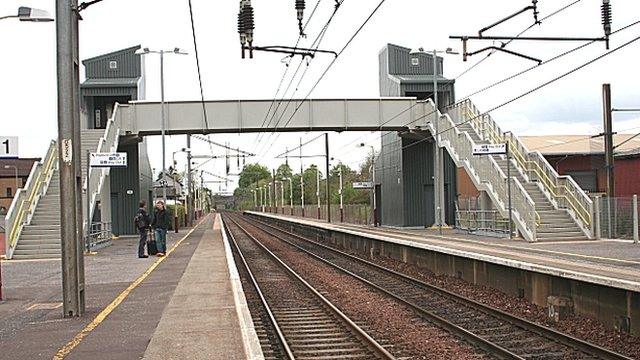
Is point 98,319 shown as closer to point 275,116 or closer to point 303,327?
point 303,327

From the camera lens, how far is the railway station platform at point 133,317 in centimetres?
955

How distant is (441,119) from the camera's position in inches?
1618

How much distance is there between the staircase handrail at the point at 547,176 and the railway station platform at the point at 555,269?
7.40 ft

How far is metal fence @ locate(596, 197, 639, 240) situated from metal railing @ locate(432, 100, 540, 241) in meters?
2.35

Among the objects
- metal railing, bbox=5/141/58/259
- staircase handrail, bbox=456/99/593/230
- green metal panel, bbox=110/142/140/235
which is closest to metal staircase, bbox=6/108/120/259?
metal railing, bbox=5/141/58/259

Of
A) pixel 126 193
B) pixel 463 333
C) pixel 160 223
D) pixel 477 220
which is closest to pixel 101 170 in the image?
pixel 160 223

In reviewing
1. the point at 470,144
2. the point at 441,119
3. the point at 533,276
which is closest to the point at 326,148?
the point at 441,119

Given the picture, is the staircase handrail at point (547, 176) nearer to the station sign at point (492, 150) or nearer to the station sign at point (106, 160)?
the station sign at point (492, 150)

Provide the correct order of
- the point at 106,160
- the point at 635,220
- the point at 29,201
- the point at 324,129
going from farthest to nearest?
the point at 324,129 < the point at 29,201 < the point at 106,160 < the point at 635,220

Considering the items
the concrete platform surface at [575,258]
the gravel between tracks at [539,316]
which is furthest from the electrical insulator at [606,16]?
the gravel between tracks at [539,316]

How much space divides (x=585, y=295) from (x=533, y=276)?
2.07 metres

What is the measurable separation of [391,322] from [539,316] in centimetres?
262

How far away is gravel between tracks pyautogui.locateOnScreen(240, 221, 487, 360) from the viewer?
10.7m

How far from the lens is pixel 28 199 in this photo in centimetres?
2956
